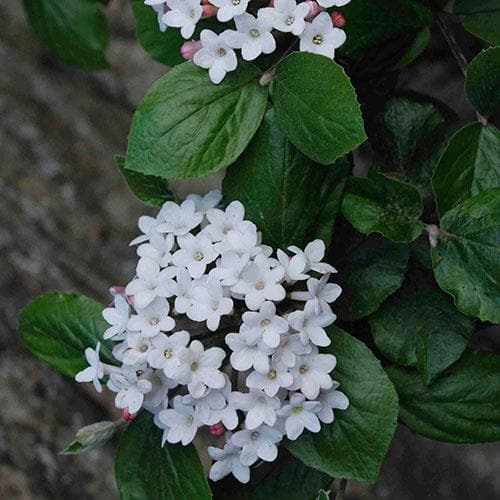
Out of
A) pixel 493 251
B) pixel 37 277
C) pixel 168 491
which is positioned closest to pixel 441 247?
pixel 493 251

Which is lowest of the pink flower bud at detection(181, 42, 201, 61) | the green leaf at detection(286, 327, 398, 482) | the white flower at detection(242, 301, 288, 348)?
the green leaf at detection(286, 327, 398, 482)

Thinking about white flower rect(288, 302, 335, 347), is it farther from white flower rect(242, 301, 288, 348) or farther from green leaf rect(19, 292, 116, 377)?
green leaf rect(19, 292, 116, 377)

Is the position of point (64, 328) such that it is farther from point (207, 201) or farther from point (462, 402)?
point (462, 402)

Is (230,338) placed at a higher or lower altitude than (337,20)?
lower

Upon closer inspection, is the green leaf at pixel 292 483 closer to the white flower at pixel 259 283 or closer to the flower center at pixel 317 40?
the white flower at pixel 259 283

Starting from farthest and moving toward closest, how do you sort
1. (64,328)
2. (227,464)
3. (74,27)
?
1. (74,27)
2. (64,328)
3. (227,464)

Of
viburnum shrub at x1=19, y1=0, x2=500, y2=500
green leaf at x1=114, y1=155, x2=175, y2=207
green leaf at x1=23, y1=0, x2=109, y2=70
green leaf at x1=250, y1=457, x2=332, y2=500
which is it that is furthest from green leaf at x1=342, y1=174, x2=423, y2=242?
green leaf at x1=23, y1=0, x2=109, y2=70

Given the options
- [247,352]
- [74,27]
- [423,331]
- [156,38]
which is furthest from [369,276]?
[74,27]
